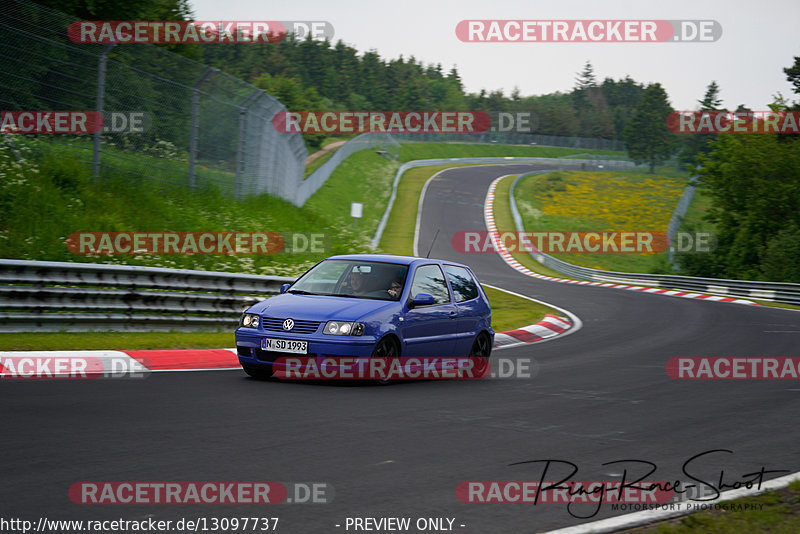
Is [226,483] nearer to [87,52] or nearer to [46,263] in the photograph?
[46,263]

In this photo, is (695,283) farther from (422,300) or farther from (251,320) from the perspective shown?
(251,320)

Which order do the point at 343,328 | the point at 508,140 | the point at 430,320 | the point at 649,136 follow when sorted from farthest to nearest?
the point at 508,140, the point at 649,136, the point at 430,320, the point at 343,328

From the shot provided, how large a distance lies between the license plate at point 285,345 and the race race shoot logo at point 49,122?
8348 mm

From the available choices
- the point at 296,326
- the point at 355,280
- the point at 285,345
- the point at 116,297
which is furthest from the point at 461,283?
the point at 116,297

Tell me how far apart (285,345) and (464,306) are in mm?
2940

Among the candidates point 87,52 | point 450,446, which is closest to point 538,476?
point 450,446

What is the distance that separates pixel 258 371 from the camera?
9.98 m

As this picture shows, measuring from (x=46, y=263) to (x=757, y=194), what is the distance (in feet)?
163

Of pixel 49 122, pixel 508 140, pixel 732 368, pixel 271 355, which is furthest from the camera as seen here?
pixel 508 140

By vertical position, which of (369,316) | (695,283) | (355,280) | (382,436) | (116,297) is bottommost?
(695,283)

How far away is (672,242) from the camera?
58.1 metres

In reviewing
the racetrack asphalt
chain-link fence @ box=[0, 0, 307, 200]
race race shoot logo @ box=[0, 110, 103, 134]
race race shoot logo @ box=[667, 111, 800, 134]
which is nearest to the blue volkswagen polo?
the racetrack asphalt

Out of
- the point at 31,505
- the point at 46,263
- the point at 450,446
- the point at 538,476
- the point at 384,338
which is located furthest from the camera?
the point at 46,263

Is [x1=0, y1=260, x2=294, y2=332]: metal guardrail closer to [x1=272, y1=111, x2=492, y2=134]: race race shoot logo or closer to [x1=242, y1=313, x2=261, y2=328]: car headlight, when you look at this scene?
[x1=242, y1=313, x2=261, y2=328]: car headlight
